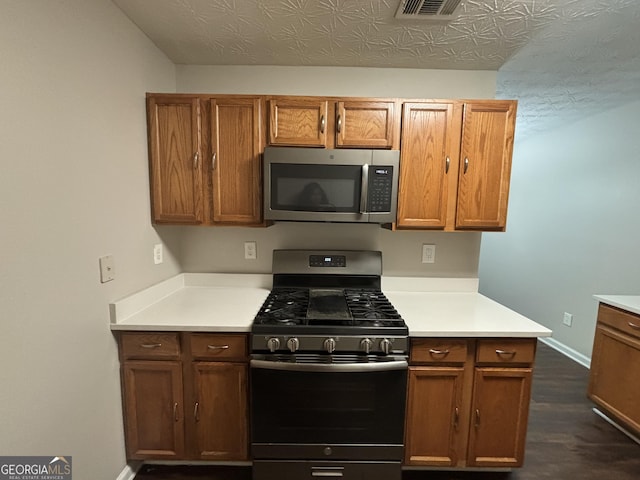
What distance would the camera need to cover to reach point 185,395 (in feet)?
5.48

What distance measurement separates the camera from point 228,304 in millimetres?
1895

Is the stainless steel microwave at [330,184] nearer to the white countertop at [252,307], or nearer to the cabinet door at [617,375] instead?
the white countertop at [252,307]

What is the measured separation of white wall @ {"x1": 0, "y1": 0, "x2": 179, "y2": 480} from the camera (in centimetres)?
105

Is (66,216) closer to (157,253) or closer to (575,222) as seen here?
(157,253)

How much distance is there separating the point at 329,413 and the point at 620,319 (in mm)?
2184

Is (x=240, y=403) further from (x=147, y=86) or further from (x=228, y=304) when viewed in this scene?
(x=147, y=86)

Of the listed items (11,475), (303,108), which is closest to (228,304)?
(11,475)

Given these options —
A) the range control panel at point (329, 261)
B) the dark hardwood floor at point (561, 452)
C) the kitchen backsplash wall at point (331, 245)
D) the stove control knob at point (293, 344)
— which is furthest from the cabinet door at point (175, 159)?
the dark hardwood floor at point (561, 452)

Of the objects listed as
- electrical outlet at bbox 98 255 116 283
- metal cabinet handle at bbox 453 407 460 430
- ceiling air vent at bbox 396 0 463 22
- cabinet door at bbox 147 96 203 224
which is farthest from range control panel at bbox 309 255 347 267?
ceiling air vent at bbox 396 0 463 22

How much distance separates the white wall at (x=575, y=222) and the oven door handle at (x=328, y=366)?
9.50ft

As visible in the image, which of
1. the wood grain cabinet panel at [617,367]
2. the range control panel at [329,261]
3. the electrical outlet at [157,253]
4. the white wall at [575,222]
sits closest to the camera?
the electrical outlet at [157,253]

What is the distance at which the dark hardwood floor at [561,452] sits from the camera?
1.79 m

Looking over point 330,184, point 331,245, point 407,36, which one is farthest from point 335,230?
point 407,36

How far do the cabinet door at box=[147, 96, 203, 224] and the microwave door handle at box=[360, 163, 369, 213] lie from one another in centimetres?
101
